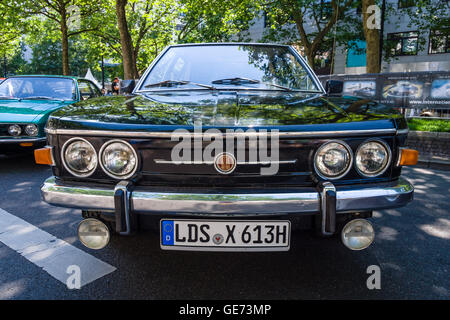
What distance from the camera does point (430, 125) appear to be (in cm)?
757

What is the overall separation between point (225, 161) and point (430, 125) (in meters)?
7.30

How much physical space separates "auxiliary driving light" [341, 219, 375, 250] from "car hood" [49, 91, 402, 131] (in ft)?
1.75

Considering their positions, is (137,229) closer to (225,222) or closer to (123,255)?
(225,222)

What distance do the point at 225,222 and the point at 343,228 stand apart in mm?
658

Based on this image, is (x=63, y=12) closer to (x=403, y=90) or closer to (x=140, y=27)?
Result: (x=140, y=27)

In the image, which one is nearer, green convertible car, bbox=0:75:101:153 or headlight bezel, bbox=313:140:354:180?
headlight bezel, bbox=313:140:354:180

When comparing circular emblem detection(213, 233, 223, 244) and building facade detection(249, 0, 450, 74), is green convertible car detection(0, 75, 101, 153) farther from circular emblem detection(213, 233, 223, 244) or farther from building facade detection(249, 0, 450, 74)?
building facade detection(249, 0, 450, 74)

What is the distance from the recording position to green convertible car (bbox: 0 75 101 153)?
5004 mm

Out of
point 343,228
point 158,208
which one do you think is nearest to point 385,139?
point 343,228

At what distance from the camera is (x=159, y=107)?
7.12ft

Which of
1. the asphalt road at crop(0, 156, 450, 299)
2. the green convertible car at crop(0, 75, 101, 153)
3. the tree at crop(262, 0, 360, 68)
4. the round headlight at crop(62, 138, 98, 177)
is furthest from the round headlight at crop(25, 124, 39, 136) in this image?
the tree at crop(262, 0, 360, 68)

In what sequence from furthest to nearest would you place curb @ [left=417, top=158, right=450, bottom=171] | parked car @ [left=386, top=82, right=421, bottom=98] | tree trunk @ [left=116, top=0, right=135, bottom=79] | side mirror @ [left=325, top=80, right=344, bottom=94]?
tree trunk @ [left=116, top=0, right=135, bottom=79] → parked car @ [left=386, top=82, right=421, bottom=98] → curb @ [left=417, top=158, right=450, bottom=171] → side mirror @ [left=325, top=80, right=344, bottom=94]

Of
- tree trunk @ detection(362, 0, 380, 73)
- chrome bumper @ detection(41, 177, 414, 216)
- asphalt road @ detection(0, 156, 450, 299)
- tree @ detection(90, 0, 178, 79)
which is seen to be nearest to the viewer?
chrome bumper @ detection(41, 177, 414, 216)

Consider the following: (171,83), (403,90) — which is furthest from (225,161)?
(403,90)
